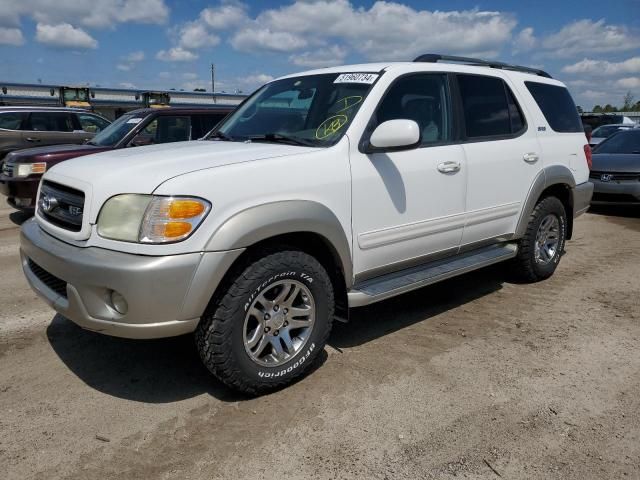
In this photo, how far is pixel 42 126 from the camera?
1078cm

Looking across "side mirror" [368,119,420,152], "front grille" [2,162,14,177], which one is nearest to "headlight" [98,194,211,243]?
"side mirror" [368,119,420,152]

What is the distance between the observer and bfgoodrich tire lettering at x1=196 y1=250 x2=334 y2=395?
2.80m

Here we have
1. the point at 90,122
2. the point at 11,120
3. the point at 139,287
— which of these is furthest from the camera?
the point at 90,122

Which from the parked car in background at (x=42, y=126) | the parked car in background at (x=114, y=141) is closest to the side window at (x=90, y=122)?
the parked car in background at (x=42, y=126)

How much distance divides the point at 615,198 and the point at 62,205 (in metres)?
8.86

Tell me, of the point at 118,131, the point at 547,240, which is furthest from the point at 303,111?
the point at 118,131

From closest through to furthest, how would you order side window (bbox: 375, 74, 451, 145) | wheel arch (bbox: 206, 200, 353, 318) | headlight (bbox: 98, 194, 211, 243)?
headlight (bbox: 98, 194, 211, 243)
wheel arch (bbox: 206, 200, 353, 318)
side window (bbox: 375, 74, 451, 145)

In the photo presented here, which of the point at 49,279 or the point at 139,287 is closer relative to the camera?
the point at 139,287

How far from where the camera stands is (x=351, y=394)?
311cm

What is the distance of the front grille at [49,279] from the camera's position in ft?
9.52

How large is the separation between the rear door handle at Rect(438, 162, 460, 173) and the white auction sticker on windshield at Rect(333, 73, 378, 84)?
0.78m

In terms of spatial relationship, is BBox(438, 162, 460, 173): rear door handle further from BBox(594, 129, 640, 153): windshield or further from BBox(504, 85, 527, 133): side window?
BBox(594, 129, 640, 153): windshield

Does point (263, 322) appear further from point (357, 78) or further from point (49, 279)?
point (357, 78)

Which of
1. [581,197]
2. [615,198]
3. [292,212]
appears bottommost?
[615,198]
